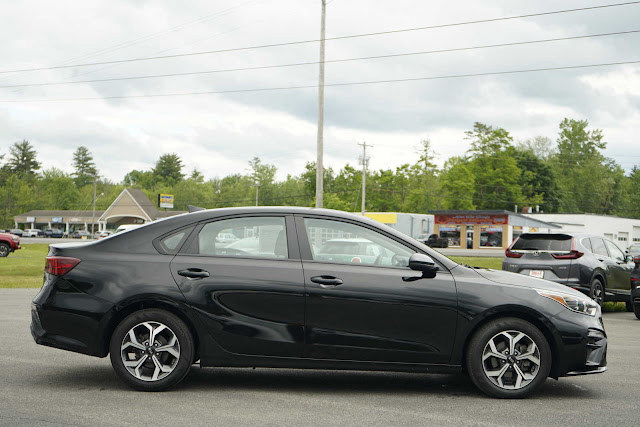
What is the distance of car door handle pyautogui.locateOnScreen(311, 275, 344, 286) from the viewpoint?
5840 mm

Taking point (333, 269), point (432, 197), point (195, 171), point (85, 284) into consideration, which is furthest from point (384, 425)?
point (195, 171)

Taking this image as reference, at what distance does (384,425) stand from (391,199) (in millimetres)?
101448

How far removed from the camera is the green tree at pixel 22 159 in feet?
513

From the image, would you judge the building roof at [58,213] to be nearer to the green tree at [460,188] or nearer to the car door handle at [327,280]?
the green tree at [460,188]

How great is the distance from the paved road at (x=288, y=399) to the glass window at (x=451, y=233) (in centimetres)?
6728

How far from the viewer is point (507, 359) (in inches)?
232

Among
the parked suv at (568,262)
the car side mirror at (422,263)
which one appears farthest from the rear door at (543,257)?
the car side mirror at (422,263)

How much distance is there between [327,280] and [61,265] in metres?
2.27

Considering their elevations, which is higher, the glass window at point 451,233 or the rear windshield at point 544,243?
the rear windshield at point 544,243

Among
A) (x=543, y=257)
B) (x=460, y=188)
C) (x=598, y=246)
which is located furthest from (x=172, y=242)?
(x=460, y=188)

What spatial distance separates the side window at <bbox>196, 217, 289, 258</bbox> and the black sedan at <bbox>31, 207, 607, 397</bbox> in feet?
0.10

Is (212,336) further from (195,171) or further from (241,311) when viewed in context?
(195,171)

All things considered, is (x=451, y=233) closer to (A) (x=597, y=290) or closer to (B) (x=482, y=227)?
(B) (x=482, y=227)

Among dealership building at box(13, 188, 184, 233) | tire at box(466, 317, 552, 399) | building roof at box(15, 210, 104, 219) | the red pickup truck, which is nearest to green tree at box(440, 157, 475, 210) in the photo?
dealership building at box(13, 188, 184, 233)
